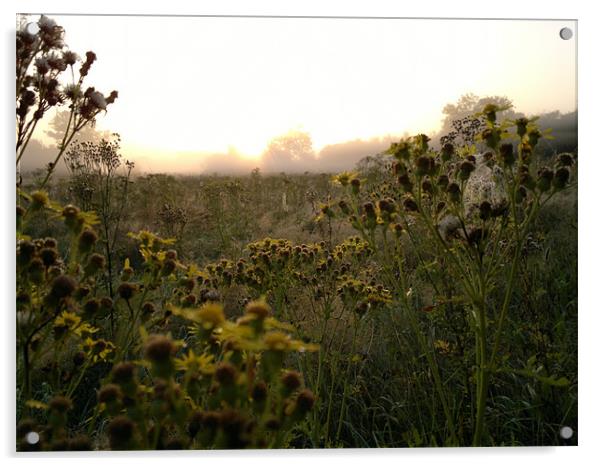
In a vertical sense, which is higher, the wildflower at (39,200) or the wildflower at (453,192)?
the wildflower at (39,200)

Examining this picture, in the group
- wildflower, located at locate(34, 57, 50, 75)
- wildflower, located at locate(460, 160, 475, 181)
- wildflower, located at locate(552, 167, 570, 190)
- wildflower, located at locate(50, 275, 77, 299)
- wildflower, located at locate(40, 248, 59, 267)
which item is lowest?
wildflower, located at locate(50, 275, 77, 299)

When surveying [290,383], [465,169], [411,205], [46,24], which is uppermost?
[46,24]

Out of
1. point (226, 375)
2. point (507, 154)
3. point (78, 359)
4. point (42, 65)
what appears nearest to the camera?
point (226, 375)

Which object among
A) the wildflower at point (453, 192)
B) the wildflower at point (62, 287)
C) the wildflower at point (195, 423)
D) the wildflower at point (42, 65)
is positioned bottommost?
the wildflower at point (195, 423)

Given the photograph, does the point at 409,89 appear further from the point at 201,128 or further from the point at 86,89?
the point at 86,89

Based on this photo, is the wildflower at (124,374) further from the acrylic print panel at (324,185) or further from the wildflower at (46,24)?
the wildflower at (46,24)

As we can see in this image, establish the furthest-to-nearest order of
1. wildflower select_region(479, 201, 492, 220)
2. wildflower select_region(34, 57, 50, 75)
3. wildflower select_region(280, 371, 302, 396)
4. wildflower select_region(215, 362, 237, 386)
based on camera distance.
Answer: wildflower select_region(34, 57, 50, 75), wildflower select_region(479, 201, 492, 220), wildflower select_region(280, 371, 302, 396), wildflower select_region(215, 362, 237, 386)

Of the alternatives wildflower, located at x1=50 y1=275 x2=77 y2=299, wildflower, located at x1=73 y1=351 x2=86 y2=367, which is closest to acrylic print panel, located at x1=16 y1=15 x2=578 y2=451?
wildflower, located at x1=73 y1=351 x2=86 y2=367

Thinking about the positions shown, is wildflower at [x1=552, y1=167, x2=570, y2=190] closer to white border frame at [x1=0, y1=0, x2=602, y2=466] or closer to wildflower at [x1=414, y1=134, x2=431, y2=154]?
wildflower at [x1=414, y1=134, x2=431, y2=154]

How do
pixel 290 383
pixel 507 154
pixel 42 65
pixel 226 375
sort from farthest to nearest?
pixel 42 65, pixel 507 154, pixel 290 383, pixel 226 375

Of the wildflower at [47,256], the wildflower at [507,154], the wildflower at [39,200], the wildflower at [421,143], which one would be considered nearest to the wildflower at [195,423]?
the wildflower at [47,256]
